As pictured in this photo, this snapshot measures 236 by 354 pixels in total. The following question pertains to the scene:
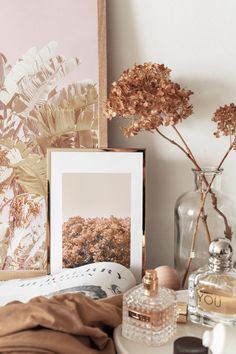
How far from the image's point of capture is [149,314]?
74 cm

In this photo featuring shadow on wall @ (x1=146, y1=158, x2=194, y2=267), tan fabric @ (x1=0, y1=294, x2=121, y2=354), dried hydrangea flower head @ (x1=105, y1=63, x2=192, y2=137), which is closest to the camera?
tan fabric @ (x1=0, y1=294, x2=121, y2=354)

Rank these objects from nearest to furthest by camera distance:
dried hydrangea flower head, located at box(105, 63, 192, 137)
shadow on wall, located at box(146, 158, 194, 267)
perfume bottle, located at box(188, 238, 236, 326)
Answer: perfume bottle, located at box(188, 238, 236, 326)
dried hydrangea flower head, located at box(105, 63, 192, 137)
shadow on wall, located at box(146, 158, 194, 267)

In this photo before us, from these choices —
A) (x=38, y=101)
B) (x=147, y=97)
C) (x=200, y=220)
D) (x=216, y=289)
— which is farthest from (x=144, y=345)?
(x=38, y=101)

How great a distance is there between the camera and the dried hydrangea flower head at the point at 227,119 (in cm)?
96

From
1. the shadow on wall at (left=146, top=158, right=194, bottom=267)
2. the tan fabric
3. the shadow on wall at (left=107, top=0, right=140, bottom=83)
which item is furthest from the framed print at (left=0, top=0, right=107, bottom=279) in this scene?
the tan fabric

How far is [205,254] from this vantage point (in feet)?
3.36

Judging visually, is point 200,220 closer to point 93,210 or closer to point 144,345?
point 93,210

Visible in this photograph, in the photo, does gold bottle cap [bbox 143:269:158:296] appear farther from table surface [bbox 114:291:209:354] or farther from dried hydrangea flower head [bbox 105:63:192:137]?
dried hydrangea flower head [bbox 105:63:192:137]

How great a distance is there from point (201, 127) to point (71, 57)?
0.32m

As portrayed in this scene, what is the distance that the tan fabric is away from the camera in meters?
0.66

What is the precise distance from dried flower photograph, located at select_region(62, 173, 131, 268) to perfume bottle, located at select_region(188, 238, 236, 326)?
26 cm

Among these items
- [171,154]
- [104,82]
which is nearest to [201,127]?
[171,154]

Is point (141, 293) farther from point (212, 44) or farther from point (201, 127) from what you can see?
point (212, 44)

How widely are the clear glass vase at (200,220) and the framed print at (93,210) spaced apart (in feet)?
0.28
